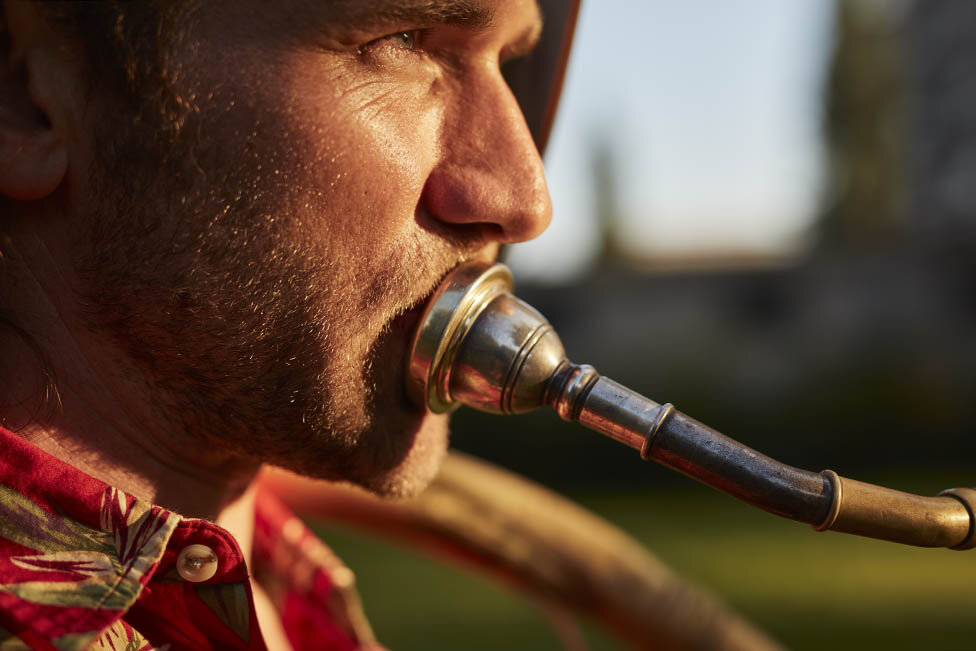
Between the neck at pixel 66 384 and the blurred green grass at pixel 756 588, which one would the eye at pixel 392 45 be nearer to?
the neck at pixel 66 384

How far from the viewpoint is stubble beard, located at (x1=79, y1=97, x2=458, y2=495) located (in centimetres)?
130

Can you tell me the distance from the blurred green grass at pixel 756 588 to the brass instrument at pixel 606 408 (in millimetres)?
4279

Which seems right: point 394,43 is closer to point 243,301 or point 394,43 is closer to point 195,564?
point 243,301

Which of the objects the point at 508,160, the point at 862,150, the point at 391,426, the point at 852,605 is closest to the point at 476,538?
the point at 391,426

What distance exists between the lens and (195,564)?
4.25 feet

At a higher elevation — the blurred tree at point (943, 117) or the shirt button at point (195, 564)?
the blurred tree at point (943, 117)

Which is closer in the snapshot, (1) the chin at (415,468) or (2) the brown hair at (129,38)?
(2) the brown hair at (129,38)

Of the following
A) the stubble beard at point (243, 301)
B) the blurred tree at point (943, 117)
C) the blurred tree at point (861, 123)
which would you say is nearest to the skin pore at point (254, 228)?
the stubble beard at point (243, 301)

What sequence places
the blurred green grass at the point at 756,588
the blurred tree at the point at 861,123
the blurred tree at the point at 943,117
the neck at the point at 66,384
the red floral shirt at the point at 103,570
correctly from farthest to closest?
1. the blurred tree at the point at 861,123
2. the blurred tree at the point at 943,117
3. the blurred green grass at the point at 756,588
4. the neck at the point at 66,384
5. the red floral shirt at the point at 103,570

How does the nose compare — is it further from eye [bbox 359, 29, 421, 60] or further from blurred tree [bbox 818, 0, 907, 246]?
blurred tree [bbox 818, 0, 907, 246]

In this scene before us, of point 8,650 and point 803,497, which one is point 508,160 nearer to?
point 803,497

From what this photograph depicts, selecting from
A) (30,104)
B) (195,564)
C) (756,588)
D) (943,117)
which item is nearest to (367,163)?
(30,104)

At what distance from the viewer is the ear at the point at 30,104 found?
4.14 ft

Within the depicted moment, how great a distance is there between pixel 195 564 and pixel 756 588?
582cm
